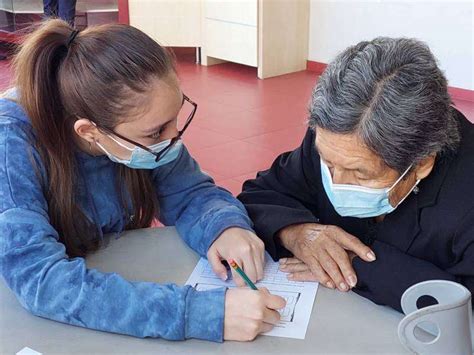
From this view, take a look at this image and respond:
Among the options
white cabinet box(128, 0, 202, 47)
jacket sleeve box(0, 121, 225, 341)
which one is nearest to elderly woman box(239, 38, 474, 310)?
jacket sleeve box(0, 121, 225, 341)

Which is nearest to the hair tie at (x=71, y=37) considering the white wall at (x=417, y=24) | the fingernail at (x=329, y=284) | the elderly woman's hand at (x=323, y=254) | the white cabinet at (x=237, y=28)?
→ the elderly woman's hand at (x=323, y=254)

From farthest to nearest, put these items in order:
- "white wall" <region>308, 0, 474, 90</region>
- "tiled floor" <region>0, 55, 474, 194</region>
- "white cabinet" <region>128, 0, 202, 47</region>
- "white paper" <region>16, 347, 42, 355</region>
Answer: "white cabinet" <region>128, 0, 202, 47</region> < "white wall" <region>308, 0, 474, 90</region> < "tiled floor" <region>0, 55, 474, 194</region> < "white paper" <region>16, 347, 42, 355</region>

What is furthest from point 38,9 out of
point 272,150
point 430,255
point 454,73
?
point 430,255

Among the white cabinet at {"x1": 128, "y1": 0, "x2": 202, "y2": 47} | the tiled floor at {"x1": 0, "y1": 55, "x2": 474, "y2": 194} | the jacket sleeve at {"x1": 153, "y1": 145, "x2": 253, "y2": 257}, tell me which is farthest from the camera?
the white cabinet at {"x1": 128, "y1": 0, "x2": 202, "y2": 47}

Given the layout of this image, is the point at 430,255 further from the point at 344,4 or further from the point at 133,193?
the point at 344,4

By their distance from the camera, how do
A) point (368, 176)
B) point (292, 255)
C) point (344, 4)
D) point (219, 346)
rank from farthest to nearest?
point (344, 4) → point (292, 255) → point (368, 176) → point (219, 346)

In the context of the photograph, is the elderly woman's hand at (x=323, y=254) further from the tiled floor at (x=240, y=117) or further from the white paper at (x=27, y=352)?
the tiled floor at (x=240, y=117)

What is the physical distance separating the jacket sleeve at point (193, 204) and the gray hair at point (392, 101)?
14.3 inches

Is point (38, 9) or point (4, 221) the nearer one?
point (4, 221)

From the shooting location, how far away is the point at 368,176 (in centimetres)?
133

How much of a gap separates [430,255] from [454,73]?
4275 mm

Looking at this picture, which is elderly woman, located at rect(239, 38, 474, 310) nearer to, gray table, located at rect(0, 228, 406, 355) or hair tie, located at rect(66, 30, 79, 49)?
gray table, located at rect(0, 228, 406, 355)

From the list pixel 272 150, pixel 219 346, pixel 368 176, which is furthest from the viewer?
pixel 272 150

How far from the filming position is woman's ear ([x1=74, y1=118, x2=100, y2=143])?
141cm
